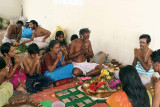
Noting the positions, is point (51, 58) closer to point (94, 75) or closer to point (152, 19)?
point (94, 75)

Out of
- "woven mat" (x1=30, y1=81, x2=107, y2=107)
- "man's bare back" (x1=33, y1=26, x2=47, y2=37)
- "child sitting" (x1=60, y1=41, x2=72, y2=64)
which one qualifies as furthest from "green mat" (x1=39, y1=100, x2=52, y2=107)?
"man's bare back" (x1=33, y1=26, x2=47, y2=37)

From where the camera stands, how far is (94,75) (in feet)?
12.4

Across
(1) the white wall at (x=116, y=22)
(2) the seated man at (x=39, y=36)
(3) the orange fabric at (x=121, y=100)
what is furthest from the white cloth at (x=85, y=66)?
(2) the seated man at (x=39, y=36)

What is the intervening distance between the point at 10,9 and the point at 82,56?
8.34 meters

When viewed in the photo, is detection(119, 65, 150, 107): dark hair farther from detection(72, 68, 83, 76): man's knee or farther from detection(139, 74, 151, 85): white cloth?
detection(72, 68, 83, 76): man's knee

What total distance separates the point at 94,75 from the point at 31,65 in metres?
1.47

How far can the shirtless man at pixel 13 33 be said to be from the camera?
5.78 meters

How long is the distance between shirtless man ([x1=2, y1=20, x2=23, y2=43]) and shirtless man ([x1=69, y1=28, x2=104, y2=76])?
3.08m

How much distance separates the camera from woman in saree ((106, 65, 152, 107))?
1.75 m

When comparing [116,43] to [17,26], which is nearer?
[116,43]

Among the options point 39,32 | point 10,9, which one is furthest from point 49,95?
point 10,9

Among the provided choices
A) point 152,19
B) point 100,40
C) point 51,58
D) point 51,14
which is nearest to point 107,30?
point 100,40

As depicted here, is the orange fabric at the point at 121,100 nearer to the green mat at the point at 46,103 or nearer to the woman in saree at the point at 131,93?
the woman in saree at the point at 131,93

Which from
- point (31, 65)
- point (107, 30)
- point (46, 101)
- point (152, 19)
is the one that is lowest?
point (46, 101)
